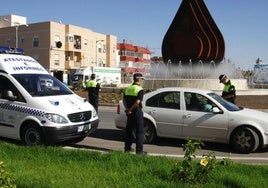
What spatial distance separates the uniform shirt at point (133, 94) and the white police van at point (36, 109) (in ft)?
4.10

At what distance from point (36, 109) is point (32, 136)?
577 millimetres

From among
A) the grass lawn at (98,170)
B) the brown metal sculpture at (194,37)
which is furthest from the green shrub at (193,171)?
the brown metal sculpture at (194,37)

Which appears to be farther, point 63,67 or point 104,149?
point 63,67

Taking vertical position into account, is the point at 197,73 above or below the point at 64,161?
above

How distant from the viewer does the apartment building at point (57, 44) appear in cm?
7025

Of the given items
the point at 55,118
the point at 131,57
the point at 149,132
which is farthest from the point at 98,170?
the point at 131,57

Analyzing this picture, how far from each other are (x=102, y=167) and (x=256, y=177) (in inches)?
90.7

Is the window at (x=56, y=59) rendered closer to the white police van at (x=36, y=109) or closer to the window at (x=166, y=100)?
the white police van at (x=36, y=109)

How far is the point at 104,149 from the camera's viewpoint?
955cm

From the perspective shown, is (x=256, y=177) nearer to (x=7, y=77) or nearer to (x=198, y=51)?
(x=7, y=77)

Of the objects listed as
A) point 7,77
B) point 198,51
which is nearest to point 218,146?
point 7,77

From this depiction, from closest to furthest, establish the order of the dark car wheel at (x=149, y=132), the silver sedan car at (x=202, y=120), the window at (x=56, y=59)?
the silver sedan car at (x=202, y=120), the dark car wheel at (x=149, y=132), the window at (x=56, y=59)

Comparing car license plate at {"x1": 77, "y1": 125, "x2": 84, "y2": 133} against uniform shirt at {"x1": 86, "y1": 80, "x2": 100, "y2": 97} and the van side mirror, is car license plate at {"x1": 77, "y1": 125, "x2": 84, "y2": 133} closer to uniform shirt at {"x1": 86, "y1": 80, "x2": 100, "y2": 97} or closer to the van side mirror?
the van side mirror

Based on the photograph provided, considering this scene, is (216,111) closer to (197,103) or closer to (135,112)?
(197,103)
